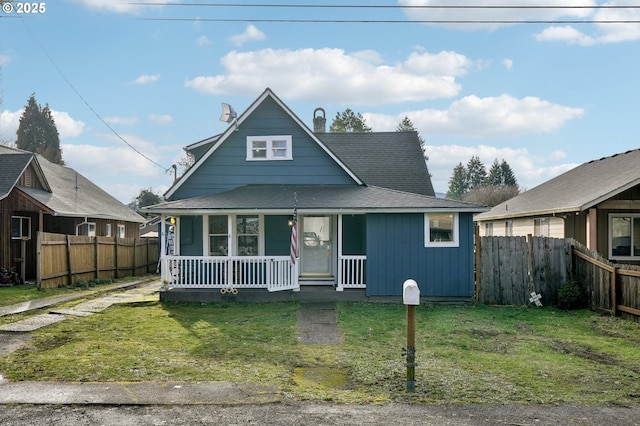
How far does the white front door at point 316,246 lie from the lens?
16.1 metres

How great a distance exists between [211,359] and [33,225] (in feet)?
54.0

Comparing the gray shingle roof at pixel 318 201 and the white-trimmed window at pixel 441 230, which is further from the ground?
the gray shingle roof at pixel 318 201

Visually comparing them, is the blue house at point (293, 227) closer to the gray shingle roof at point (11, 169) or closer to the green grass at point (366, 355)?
the green grass at point (366, 355)

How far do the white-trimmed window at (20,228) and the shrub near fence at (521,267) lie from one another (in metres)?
17.3

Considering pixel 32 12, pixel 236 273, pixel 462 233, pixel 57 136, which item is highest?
pixel 57 136

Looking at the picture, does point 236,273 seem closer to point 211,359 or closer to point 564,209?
point 211,359

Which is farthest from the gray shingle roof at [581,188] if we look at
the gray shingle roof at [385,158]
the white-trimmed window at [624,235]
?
the gray shingle roof at [385,158]

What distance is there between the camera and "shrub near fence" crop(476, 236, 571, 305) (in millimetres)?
13750

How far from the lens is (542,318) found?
12117 mm

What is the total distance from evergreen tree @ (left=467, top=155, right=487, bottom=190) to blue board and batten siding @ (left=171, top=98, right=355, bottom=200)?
74.9 m

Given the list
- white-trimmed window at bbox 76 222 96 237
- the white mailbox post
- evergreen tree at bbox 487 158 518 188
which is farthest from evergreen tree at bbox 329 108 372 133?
the white mailbox post

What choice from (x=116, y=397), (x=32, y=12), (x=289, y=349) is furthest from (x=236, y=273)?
(x=32, y=12)

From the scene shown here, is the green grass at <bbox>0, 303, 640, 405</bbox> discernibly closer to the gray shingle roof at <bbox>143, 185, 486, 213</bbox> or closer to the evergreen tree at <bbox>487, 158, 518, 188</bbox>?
the gray shingle roof at <bbox>143, 185, 486, 213</bbox>

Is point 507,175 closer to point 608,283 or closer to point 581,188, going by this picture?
point 581,188
